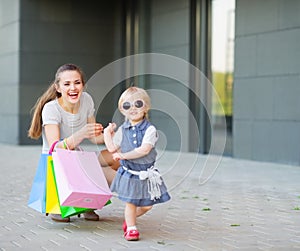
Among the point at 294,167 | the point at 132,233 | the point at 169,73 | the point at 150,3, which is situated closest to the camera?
the point at 132,233

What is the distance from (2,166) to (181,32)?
16.2ft

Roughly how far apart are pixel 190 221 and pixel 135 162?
3.77ft

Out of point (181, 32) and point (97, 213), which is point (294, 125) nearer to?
point (181, 32)

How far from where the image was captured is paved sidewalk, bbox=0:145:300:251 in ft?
16.6

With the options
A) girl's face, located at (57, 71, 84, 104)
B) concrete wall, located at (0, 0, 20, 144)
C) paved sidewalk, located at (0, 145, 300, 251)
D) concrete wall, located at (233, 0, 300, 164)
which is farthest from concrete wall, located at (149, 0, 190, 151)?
girl's face, located at (57, 71, 84, 104)

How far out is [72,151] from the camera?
18.6ft

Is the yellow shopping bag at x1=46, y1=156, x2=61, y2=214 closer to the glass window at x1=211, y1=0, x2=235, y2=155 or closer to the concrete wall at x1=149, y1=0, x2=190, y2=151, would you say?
the glass window at x1=211, y1=0, x2=235, y2=155

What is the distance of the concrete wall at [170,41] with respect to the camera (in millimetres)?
14266

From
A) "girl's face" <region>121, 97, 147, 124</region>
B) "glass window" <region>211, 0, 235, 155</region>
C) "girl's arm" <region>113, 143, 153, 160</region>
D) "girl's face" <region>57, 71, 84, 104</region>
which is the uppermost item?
"glass window" <region>211, 0, 235, 155</region>

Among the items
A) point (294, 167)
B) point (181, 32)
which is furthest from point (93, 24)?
point (294, 167)

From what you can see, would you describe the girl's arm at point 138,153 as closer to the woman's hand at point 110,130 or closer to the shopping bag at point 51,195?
the woman's hand at point 110,130

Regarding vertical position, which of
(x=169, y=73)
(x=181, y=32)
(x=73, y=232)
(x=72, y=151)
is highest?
(x=181, y=32)

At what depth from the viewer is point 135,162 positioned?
17.1 ft

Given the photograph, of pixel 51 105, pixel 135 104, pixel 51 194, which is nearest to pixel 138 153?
pixel 135 104
